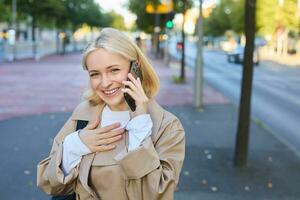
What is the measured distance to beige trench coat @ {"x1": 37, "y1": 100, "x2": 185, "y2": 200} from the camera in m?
1.95

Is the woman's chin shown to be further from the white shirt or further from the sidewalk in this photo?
the sidewalk

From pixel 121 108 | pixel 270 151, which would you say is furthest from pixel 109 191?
pixel 270 151

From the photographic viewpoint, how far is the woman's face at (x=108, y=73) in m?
2.09

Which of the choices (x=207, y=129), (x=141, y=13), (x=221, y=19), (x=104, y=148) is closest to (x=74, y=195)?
(x=104, y=148)

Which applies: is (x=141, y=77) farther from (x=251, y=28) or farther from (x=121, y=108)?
(x=251, y=28)

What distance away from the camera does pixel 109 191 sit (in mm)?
2031

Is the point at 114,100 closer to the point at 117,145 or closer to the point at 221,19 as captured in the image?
the point at 117,145

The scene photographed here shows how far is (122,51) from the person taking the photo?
6.81 feet

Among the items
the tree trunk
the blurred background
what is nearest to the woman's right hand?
the blurred background

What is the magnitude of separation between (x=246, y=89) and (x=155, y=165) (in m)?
5.57

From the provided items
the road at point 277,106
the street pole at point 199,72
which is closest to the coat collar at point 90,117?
the road at point 277,106

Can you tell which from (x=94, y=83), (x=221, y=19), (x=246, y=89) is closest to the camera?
(x=94, y=83)

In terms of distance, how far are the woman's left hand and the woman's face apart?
0.06m

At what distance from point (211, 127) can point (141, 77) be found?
8360 millimetres
